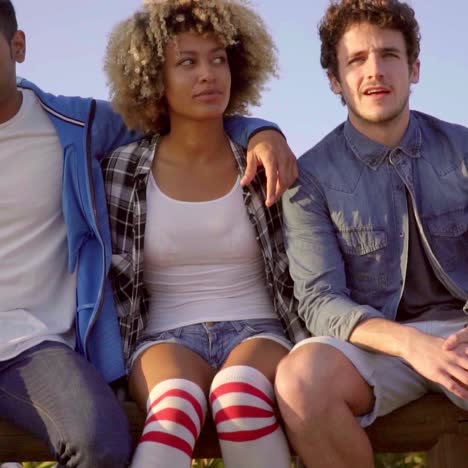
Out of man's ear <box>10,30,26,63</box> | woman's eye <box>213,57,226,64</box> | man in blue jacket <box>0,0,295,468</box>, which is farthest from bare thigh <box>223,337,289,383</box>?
man's ear <box>10,30,26,63</box>

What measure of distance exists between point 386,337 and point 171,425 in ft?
2.54

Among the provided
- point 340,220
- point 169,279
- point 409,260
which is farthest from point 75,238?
point 409,260

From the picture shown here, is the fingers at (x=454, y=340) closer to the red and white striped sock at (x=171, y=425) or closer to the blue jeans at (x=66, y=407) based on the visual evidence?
the red and white striped sock at (x=171, y=425)

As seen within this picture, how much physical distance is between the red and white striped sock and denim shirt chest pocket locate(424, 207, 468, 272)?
42.1 inches

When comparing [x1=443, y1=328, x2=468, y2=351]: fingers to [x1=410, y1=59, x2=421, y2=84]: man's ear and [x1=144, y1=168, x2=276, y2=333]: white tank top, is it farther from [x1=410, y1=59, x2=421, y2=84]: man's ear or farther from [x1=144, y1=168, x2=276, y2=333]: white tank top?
[x1=410, y1=59, x2=421, y2=84]: man's ear

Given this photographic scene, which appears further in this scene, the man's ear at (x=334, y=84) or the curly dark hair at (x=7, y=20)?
the man's ear at (x=334, y=84)

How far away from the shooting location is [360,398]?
328 centimetres

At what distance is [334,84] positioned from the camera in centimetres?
400

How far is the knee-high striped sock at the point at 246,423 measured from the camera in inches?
124

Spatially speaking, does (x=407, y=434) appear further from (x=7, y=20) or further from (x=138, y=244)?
(x=7, y=20)

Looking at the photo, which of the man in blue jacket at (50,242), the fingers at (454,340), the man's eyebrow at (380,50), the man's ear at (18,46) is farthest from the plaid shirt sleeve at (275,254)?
the man's ear at (18,46)

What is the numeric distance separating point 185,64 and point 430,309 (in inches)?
53.6

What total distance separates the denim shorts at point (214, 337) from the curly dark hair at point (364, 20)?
43.5 inches

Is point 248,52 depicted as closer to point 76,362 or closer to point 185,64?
point 185,64
